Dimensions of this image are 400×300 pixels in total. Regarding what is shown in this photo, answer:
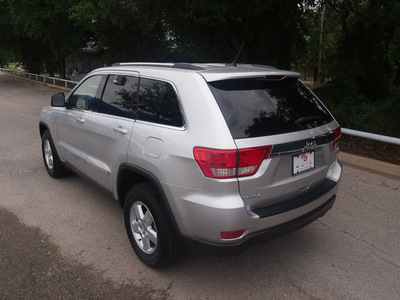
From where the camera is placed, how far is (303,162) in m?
2.77

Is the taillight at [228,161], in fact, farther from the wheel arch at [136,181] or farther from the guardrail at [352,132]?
the guardrail at [352,132]

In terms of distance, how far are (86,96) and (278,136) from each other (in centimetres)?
250

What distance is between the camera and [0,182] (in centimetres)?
502

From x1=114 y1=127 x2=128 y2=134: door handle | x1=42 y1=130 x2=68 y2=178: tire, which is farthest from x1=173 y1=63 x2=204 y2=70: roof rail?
x1=42 y1=130 x2=68 y2=178: tire

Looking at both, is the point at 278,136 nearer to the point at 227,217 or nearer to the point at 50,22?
the point at 227,217

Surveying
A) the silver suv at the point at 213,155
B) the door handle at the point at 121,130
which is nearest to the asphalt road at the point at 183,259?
the silver suv at the point at 213,155

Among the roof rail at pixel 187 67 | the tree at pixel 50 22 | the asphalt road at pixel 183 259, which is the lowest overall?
the asphalt road at pixel 183 259

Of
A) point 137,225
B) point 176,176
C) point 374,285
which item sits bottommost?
point 374,285

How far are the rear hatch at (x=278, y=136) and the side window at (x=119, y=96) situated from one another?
0.95 m

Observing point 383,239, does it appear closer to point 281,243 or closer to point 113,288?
point 281,243

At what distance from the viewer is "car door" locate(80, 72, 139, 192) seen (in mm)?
3164

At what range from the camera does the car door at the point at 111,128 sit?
3.16m

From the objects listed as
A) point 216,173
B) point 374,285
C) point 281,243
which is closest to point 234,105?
point 216,173

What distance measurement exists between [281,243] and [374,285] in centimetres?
90
